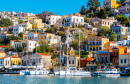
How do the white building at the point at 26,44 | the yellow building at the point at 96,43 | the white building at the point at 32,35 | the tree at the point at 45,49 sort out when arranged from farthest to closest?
the white building at the point at 32,35 < the white building at the point at 26,44 < the tree at the point at 45,49 < the yellow building at the point at 96,43

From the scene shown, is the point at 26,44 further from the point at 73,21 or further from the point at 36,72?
the point at 73,21

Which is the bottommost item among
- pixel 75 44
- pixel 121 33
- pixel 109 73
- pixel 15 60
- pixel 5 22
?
pixel 109 73

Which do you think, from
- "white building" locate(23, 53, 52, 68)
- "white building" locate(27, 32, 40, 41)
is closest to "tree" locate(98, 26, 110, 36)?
"white building" locate(27, 32, 40, 41)

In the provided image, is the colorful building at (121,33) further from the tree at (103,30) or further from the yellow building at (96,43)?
the yellow building at (96,43)

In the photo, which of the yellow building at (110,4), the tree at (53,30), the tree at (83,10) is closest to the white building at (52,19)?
the tree at (83,10)

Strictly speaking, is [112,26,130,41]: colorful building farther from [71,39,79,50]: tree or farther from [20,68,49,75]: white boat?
[20,68,49,75]: white boat

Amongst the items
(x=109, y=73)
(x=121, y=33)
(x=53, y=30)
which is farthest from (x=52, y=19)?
(x=109, y=73)

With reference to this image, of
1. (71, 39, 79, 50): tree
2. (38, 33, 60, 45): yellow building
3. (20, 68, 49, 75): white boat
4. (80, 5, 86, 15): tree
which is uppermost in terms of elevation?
(80, 5, 86, 15): tree

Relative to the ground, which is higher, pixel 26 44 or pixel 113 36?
pixel 113 36

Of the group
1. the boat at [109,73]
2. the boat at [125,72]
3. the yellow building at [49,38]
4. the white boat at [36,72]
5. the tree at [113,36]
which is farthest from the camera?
the yellow building at [49,38]

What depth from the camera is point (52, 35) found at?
102 metres

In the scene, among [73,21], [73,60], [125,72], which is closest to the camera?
[125,72]

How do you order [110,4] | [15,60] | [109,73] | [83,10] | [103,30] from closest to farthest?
[109,73] < [15,60] < [103,30] < [110,4] < [83,10]

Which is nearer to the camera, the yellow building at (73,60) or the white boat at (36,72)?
the white boat at (36,72)
